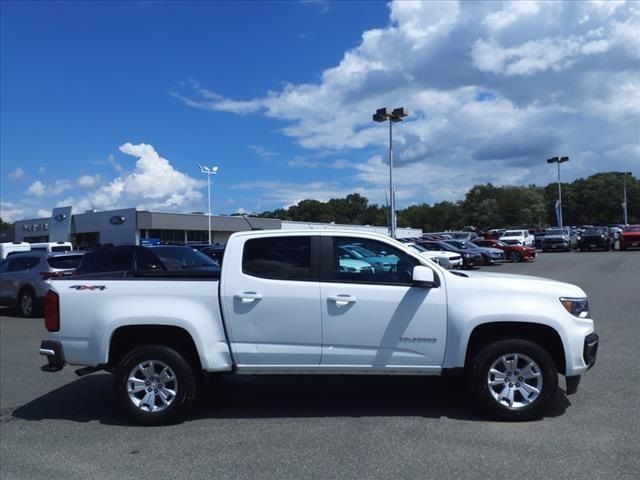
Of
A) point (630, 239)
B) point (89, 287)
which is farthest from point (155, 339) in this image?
point (630, 239)

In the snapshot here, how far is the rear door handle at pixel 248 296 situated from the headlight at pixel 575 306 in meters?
2.90

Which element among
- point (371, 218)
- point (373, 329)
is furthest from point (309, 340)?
point (371, 218)

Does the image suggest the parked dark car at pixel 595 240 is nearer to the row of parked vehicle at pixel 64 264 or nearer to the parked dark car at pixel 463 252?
the parked dark car at pixel 463 252

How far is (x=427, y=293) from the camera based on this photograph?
5414 mm

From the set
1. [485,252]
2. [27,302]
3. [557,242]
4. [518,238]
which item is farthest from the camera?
[557,242]

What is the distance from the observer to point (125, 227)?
204 ft

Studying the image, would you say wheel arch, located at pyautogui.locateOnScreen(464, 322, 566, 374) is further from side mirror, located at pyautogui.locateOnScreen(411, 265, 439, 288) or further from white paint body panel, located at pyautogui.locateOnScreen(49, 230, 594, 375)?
side mirror, located at pyautogui.locateOnScreen(411, 265, 439, 288)

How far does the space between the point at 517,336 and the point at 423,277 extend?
1.14 metres

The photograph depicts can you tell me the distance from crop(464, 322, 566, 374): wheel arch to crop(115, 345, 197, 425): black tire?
2764mm

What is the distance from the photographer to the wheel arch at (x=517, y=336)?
5.43 m

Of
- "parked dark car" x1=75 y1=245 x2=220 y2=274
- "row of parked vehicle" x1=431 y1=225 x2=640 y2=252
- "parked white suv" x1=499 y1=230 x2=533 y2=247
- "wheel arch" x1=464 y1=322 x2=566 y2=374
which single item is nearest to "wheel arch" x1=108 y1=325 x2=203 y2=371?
"wheel arch" x1=464 y1=322 x2=566 y2=374

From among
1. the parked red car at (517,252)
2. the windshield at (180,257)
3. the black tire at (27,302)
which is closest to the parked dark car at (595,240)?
the parked red car at (517,252)

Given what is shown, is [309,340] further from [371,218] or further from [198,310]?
[371,218]

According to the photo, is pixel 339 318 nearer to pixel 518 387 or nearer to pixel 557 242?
pixel 518 387
